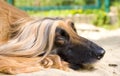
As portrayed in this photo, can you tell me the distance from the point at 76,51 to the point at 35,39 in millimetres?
391

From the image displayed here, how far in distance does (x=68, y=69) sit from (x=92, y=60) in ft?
0.75

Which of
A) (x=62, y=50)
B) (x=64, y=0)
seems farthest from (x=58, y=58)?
(x=64, y=0)

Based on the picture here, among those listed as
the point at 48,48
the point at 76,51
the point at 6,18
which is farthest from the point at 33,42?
the point at 6,18

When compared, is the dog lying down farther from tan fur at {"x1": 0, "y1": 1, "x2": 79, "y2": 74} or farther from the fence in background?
the fence in background

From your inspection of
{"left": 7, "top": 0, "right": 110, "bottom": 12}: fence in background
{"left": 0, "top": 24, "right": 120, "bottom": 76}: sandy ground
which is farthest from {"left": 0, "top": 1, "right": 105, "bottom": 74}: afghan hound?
{"left": 7, "top": 0, "right": 110, "bottom": 12}: fence in background

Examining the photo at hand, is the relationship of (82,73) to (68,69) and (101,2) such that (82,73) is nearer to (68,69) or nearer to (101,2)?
(68,69)

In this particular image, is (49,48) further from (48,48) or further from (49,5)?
(49,5)

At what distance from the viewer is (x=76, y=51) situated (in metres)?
4.74

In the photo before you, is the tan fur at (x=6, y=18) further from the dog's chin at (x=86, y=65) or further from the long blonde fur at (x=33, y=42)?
the dog's chin at (x=86, y=65)

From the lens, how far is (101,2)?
11633 mm

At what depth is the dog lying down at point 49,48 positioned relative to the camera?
15.3ft

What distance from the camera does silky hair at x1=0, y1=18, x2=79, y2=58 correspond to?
4730mm

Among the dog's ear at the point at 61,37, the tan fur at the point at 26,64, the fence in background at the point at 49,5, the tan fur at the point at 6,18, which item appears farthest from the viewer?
the fence in background at the point at 49,5

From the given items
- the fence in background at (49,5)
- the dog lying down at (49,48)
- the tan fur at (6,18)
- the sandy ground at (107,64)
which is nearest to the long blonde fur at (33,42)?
the dog lying down at (49,48)
